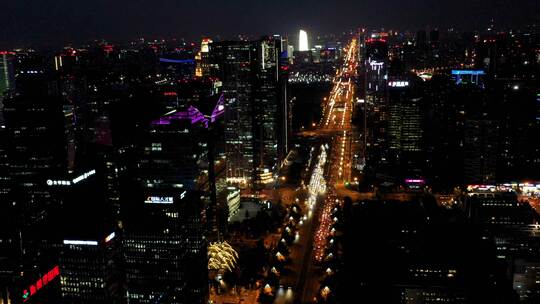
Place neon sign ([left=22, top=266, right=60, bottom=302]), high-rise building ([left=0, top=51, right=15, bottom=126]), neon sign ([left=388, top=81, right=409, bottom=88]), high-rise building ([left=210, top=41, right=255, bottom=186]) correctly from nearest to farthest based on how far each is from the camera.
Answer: neon sign ([left=22, top=266, right=60, bottom=302]) < high-rise building ([left=0, top=51, right=15, bottom=126]) < high-rise building ([left=210, top=41, right=255, bottom=186]) < neon sign ([left=388, top=81, right=409, bottom=88])

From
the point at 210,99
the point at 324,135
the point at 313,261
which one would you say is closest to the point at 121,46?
the point at 210,99

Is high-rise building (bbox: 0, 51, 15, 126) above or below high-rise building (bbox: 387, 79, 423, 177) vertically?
above

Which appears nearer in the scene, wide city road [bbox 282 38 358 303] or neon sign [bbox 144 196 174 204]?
neon sign [bbox 144 196 174 204]

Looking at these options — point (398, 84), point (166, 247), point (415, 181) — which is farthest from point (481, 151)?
point (166, 247)

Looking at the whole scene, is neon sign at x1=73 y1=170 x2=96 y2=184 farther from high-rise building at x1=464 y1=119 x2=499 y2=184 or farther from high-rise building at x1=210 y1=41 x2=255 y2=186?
high-rise building at x1=464 y1=119 x2=499 y2=184

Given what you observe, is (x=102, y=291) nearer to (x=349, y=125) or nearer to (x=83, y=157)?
(x=83, y=157)

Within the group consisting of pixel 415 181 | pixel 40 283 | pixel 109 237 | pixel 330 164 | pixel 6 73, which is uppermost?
pixel 6 73

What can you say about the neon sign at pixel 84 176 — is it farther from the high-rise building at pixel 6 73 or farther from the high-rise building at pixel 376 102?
the high-rise building at pixel 376 102

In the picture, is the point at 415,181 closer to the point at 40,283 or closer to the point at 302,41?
the point at 40,283

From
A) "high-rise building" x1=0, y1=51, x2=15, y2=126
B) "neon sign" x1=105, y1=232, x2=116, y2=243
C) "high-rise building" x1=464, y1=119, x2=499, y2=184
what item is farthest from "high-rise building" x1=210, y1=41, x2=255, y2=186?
"neon sign" x1=105, y1=232, x2=116, y2=243
